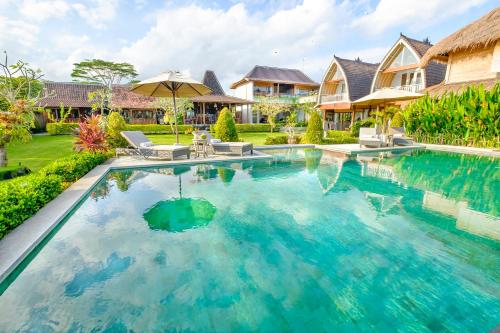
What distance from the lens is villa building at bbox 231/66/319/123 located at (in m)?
36.8

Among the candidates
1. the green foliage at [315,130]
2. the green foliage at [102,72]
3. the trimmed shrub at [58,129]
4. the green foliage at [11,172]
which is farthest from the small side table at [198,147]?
the green foliage at [102,72]

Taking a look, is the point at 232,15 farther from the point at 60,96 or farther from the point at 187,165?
the point at 60,96

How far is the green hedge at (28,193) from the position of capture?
12.8 feet

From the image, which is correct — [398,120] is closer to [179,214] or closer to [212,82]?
[179,214]

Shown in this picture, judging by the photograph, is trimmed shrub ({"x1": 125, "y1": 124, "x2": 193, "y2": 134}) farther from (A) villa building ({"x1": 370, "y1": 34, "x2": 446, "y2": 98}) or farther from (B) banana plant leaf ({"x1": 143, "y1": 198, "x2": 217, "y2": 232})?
(A) villa building ({"x1": 370, "y1": 34, "x2": 446, "y2": 98})

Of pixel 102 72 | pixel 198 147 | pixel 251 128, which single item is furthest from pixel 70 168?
pixel 102 72

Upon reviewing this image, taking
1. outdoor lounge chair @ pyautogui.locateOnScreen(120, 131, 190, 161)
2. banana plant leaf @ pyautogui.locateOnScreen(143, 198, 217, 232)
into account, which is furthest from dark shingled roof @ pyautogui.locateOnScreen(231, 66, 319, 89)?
banana plant leaf @ pyautogui.locateOnScreen(143, 198, 217, 232)

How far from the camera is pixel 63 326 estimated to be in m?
2.44

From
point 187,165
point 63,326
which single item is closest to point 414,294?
point 63,326

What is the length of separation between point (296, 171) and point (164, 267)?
666cm

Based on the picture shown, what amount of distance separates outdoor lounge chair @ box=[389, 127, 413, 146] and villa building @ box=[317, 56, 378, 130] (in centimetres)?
822

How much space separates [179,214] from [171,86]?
801 centimetres

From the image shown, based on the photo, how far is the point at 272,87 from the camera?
39.5 m

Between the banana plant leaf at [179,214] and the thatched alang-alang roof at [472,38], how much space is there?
2101 cm
